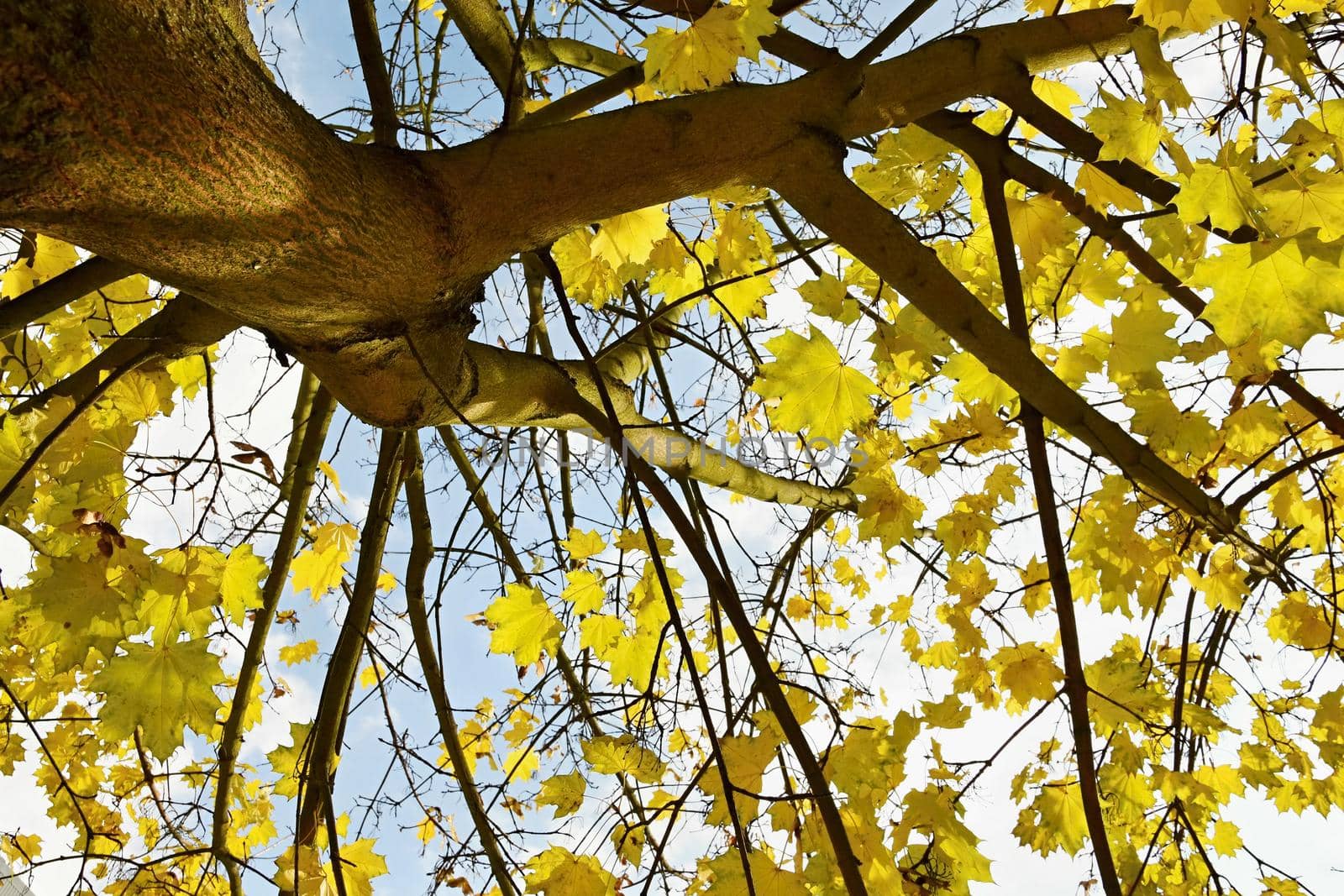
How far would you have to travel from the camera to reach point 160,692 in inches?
51.8

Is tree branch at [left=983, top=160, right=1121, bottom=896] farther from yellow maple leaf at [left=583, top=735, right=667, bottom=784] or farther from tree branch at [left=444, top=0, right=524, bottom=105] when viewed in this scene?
tree branch at [left=444, top=0, right=524, bottom=105]

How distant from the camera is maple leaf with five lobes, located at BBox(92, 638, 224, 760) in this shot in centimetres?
129

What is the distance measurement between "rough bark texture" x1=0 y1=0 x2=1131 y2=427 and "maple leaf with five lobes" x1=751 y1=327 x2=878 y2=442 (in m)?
0.46

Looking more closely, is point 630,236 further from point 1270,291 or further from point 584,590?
point 1270,291

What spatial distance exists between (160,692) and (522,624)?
71 cm

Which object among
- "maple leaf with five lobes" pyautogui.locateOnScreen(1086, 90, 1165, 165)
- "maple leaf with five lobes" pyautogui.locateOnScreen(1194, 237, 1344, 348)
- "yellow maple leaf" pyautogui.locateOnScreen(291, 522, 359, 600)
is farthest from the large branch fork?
"yellow maple leaf" pyautogui.locateOnScreen(291, 522, 359, 600)

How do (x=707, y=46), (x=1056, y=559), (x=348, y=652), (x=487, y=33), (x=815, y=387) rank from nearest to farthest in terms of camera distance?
(x=1056, y=559)
(x=707, y=46)
(x=815, y=387)
(x=348, y=652)
(x=487, y=33)

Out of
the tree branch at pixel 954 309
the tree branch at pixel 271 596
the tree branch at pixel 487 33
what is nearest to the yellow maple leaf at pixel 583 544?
the tree branch at pixel 271 596

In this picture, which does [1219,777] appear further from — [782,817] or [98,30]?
[98,30]

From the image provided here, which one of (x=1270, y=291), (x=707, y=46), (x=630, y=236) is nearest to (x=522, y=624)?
(x=630, y=236)

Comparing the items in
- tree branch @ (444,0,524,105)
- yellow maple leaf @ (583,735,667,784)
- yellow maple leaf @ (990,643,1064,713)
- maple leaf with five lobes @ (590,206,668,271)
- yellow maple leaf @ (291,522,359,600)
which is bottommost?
yellow maple leaf @ (583,735,667,784)

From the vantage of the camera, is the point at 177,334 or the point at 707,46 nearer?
the point at 177,334

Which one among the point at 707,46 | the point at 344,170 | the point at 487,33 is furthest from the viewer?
the point at 487,33

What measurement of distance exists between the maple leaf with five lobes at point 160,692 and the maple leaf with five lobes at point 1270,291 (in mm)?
1660
